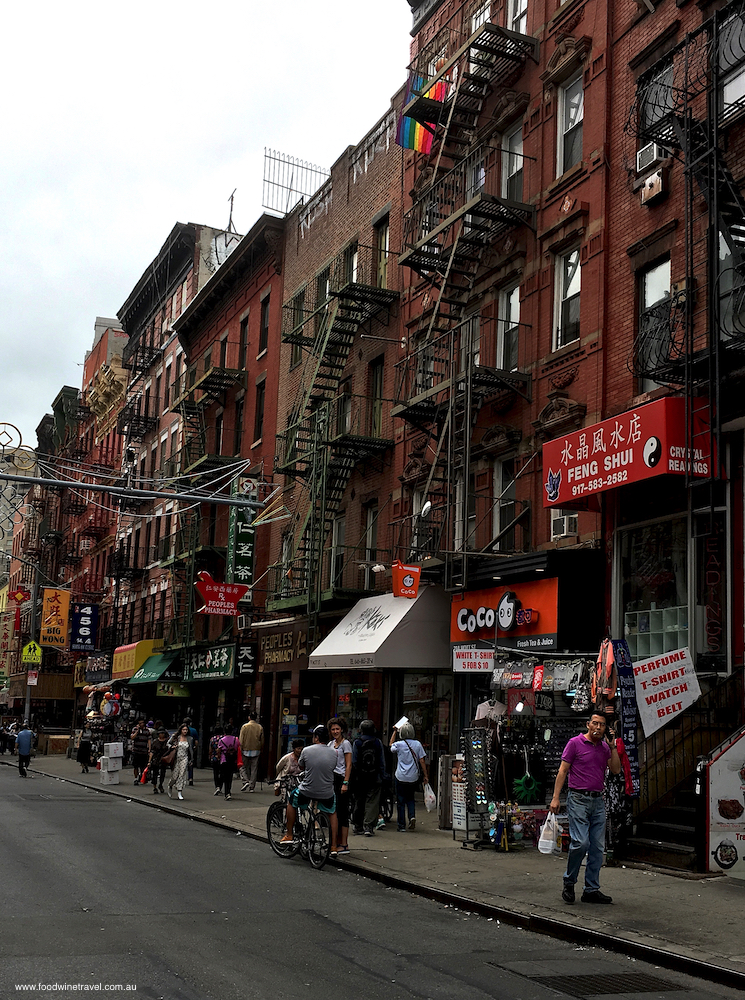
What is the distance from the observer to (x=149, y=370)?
160 ft

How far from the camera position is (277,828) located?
1466cm

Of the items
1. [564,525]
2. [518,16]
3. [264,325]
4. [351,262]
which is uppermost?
[518,16]

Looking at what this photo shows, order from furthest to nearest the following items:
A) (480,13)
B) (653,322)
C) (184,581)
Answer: (184,581) → (480,13) → (653,322)

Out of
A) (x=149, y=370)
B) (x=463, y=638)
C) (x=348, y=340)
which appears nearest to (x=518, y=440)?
(x=463, y=638)

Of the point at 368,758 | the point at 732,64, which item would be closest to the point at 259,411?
the point at 368,758

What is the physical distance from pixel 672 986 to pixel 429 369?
54.2ft

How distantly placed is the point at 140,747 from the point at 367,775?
41.3 feet

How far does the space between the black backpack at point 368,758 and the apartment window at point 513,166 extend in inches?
430

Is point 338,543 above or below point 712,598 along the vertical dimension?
above

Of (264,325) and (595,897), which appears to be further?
(264,325)

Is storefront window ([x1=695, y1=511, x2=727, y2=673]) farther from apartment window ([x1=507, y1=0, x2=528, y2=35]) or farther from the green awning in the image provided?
the green awning

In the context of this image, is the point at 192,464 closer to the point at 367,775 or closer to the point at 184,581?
the point at 184,581

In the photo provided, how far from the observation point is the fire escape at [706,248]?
551 inches

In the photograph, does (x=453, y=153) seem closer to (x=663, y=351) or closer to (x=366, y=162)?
(x=366, y=162)
